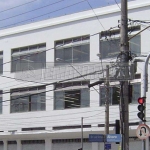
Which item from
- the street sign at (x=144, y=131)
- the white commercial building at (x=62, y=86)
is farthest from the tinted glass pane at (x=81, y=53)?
the street sign at (x=144, y=131)

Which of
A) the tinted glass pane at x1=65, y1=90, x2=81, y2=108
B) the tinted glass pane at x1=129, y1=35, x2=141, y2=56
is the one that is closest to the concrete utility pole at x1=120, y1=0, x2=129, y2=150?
the tinted glass pane at x1=129, y1=35, x2=141, y2=56

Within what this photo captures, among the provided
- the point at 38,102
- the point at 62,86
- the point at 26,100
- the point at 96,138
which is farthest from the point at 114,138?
the point at 26,100

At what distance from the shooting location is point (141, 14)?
38531 mm

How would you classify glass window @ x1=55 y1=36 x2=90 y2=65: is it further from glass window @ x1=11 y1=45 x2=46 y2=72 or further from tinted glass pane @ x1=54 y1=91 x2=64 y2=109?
A: tinted glass pane @ x1=54 y1=91 x2=64 y2=109

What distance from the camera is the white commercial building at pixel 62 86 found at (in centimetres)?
3856

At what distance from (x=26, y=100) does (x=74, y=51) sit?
7196 mm

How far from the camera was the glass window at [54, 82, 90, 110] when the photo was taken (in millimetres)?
41000

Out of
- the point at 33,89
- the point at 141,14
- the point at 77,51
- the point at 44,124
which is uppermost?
the point at 141,14

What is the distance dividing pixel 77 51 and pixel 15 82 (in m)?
7.61

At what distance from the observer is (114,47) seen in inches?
1539

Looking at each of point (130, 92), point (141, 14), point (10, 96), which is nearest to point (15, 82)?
Result: point (10, 96)

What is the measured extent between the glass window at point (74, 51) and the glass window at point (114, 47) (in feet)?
5.62

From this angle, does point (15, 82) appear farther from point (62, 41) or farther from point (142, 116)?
point (142, 116)

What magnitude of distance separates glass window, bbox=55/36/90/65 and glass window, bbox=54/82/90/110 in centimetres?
213
